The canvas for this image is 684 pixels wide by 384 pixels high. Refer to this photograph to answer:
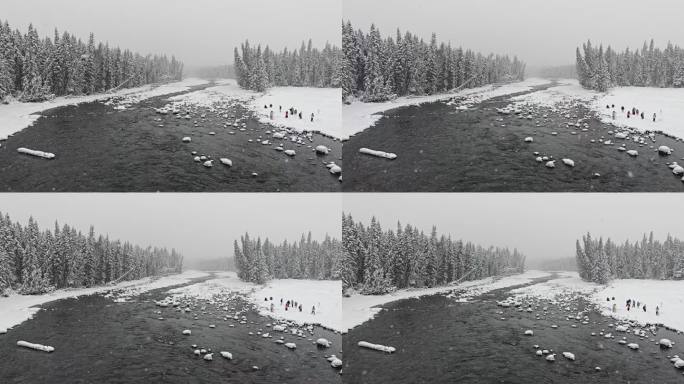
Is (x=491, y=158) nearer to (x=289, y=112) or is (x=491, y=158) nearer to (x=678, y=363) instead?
(x=289, y=112)

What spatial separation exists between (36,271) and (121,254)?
197 centimetres

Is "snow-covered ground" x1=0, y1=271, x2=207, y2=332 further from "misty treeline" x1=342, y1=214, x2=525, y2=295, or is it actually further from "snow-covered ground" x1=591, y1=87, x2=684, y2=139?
"snow-covered ground" x1=591, y1=87, x2=684, y2=139

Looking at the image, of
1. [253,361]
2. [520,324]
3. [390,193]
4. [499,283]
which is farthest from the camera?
[499,283]

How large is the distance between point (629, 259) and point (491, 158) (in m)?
3.29

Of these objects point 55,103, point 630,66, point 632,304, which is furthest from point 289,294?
point 630,66

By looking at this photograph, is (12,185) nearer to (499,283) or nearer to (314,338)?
(314,338)

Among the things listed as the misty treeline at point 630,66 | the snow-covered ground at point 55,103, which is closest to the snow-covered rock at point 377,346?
the snow-covered ground at point 55,103

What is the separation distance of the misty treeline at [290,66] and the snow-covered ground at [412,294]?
339cm

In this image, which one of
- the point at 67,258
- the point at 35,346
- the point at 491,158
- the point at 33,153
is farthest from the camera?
the point at 67,258

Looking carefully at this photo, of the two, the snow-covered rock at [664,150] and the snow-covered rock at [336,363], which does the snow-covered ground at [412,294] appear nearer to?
the snow-covered rock at [336,363]

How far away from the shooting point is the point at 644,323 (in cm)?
652

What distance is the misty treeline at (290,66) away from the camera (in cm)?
577

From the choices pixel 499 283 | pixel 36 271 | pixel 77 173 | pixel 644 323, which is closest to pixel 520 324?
pixel 499 283

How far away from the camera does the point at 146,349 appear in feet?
21.1
